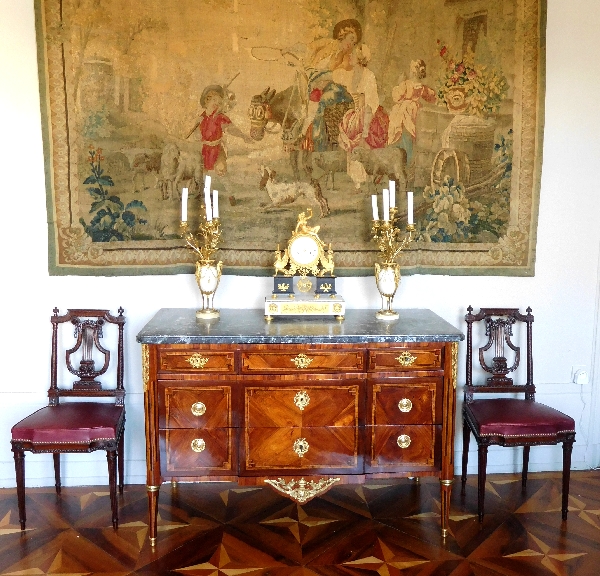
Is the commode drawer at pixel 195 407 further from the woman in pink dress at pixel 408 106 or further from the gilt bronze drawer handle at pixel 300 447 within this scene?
the woman in pink dress at pixel 408 106

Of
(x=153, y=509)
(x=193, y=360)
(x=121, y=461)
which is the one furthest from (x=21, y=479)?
(x=193, y=360)

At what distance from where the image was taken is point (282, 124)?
331 centimetres

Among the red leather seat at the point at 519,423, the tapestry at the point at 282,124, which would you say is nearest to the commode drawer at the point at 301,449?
the red leather seat at the point at 519,423

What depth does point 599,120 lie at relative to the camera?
3467 mm

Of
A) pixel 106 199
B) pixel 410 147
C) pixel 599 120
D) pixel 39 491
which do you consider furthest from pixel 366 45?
pixel 39 491

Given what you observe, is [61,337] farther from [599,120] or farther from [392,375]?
[599,120]

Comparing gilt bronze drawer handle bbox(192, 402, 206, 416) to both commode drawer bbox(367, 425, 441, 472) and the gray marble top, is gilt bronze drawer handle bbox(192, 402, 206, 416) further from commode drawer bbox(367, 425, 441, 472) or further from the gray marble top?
commode drawer bbox(367, 425, 441, 472)

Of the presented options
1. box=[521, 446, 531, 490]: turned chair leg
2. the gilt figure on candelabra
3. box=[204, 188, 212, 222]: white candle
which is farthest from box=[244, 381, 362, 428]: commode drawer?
box=[521, 446, 531, 490]: turned chair leg

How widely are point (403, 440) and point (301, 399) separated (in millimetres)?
569

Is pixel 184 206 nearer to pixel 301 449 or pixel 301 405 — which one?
pixel 301 405

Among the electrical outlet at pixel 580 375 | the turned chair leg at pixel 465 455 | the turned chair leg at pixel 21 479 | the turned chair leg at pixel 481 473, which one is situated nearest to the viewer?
the turned chair leg at pixel 21 479

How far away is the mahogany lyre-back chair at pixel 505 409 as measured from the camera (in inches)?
119

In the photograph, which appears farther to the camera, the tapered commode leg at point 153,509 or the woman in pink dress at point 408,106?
the woman in pink dress at point 408,106

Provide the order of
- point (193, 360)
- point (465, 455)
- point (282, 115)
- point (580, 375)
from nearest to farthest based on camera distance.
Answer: point (193, 360)
point (282, 115)
point (465, 455)
point (580, 375)
